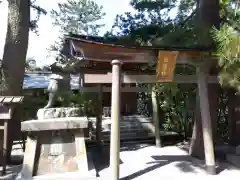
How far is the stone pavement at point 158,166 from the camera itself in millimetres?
5836

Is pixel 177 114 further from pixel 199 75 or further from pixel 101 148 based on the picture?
pixel 199 75

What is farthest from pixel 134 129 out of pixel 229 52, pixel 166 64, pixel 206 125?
pixel 229 52

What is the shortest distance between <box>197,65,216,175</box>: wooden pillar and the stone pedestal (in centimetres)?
264

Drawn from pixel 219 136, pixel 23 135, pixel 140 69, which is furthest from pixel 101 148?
pixel 219 136

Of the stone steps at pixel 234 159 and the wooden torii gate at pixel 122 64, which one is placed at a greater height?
the wooden torii gate at pixel 122 64

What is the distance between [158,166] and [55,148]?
8.49 ft

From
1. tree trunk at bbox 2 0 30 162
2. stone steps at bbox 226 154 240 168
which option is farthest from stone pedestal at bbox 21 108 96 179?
stone steps at bbox 226 154 240 168

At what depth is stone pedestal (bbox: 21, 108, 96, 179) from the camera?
19.2 feet

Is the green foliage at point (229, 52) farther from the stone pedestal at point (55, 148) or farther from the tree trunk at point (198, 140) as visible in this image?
the stone pedestal at point (55, 148)

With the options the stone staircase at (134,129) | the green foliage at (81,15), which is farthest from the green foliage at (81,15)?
the stone staircase at (134,129)

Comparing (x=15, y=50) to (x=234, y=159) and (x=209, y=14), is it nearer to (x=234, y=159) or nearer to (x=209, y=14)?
(x=209, y=14)

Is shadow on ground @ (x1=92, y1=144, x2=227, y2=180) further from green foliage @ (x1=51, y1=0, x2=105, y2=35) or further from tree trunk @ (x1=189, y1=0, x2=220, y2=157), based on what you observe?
Answer: green foliage @ (x1=51, y1=0, x2=105, y2=35)

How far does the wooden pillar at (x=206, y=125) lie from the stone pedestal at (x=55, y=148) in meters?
2.64

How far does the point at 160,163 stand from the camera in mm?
6891
